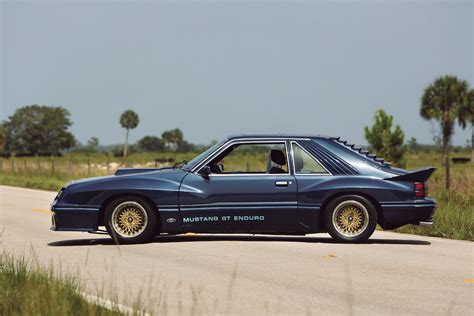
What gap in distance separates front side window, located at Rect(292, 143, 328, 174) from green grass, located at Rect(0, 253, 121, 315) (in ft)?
18.1

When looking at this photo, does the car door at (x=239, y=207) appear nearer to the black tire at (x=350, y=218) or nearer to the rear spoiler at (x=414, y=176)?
the black tire at (x=350, y=218)

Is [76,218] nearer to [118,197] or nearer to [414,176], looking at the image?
[118,197]

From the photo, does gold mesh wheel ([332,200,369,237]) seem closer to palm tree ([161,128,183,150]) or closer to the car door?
the car door

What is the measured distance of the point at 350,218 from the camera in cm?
1283

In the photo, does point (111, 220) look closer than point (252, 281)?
No

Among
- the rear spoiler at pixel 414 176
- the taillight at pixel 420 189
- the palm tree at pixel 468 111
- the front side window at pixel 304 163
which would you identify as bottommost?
the taillight at pixel 420 189

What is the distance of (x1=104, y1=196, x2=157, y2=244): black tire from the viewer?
501 inches

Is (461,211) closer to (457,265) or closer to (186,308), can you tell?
(457,265)

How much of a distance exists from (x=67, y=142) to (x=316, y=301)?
162m

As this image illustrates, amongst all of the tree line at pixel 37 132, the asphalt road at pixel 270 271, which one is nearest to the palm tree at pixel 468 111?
the asphalt road at pixel 270 271

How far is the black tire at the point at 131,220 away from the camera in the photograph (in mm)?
12719

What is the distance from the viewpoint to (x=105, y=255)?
38.2 ft

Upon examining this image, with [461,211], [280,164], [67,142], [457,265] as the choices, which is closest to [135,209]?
[280,164]

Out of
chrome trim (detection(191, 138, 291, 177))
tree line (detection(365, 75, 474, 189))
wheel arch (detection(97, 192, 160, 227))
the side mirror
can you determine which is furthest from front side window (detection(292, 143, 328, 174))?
tree line (detection(365, 75, 474, 189))
